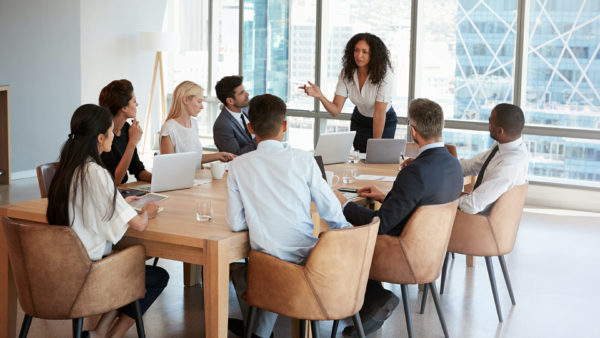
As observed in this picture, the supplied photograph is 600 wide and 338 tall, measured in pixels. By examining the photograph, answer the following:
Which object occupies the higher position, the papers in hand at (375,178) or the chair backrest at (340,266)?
the papers in hand at (375,178)

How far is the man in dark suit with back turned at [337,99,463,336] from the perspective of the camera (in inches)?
131

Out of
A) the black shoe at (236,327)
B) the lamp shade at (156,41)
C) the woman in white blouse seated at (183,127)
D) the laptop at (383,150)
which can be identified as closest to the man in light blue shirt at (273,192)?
the black shoe at (236,327)

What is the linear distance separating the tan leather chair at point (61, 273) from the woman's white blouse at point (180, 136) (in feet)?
5.42

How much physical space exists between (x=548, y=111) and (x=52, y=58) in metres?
5.50

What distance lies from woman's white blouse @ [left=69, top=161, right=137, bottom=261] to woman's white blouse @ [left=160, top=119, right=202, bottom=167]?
164 cm

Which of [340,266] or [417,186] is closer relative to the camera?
[340,266]

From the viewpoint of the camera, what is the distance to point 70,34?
8391 millimetres

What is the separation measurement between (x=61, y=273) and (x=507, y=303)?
8.82 feet

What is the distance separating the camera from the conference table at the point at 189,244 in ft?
9.23

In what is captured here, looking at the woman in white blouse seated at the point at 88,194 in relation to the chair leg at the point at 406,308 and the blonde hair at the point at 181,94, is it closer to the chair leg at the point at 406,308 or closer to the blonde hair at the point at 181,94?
the chair leg at the point at 406,308

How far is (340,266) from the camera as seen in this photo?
284 centimetres

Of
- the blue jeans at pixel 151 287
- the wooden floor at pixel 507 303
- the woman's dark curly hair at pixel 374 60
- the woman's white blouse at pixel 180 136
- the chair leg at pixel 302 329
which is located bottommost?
the wooden floor at pixel 507 303

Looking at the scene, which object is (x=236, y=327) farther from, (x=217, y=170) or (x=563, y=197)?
(x=563, y=197)

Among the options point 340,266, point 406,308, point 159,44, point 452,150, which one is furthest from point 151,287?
point 159,44
